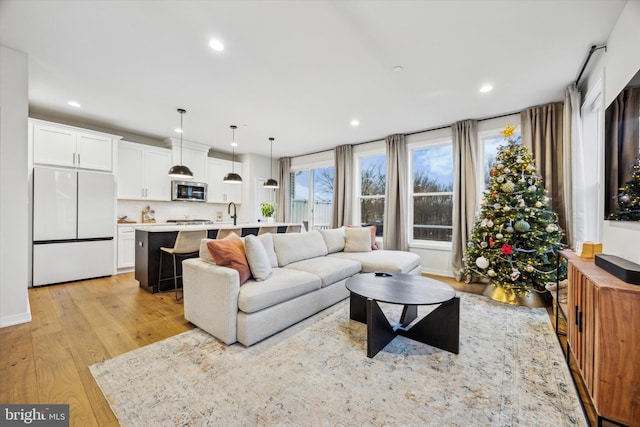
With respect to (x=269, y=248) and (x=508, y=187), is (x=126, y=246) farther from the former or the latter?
(x=508, y=187)

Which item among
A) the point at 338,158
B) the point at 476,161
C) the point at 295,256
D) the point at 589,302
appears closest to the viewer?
the point at 589,302

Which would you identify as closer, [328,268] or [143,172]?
[328,268]

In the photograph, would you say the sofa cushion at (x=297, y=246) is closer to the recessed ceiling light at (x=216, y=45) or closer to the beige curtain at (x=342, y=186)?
the beige curtain at (x=342, y=186)

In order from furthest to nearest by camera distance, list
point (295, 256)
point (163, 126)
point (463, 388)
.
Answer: point (163, 126) < point (295, 256) < point (463, 388)

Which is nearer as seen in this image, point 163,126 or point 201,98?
point 201,98

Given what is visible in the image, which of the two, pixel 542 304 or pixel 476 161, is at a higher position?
pixel 476 161

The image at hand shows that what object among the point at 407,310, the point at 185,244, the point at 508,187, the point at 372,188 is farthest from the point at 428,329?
the point at 372,188

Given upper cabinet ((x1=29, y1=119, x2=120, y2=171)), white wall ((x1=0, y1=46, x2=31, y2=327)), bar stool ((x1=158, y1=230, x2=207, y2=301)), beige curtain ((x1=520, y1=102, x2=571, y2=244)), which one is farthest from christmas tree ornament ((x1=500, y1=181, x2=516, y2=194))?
upper cabinet ((x1=29, y1=119, x2=120, y2=171))

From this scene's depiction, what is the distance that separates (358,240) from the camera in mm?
4363

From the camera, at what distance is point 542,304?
3.14 metres

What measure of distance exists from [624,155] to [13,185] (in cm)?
510

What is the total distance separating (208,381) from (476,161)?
4.65 meters

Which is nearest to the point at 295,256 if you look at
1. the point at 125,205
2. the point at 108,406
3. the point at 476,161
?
the point at 108,406

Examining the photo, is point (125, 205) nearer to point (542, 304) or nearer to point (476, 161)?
point (476, 161)
